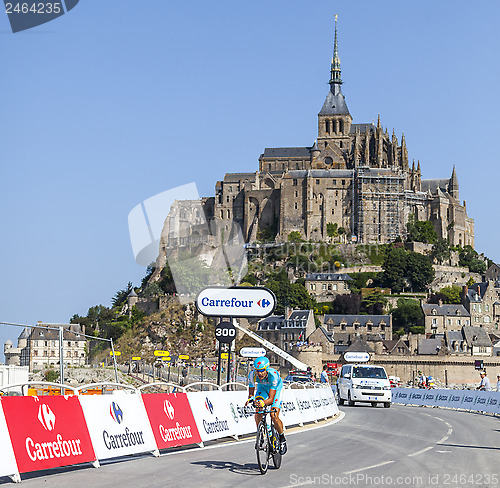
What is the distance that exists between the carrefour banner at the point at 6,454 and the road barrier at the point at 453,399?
88.3ft

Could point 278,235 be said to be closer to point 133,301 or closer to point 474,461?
point 133,301

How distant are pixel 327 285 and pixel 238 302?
111 m

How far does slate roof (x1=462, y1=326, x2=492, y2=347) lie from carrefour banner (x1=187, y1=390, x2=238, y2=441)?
101 meters

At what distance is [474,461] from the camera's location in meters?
15.1

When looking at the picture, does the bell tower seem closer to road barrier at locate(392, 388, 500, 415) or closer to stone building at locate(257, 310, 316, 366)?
stone building at locate(257, 310, 316, 366)

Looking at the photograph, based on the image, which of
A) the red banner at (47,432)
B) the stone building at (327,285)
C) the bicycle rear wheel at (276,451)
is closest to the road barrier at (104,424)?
the red banner at (47,432)

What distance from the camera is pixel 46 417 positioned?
1317 cm

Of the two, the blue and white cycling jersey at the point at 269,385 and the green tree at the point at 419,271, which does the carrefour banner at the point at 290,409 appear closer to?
the blue and white cycling jersey at the point at 269,385

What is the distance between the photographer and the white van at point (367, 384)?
36219 mm

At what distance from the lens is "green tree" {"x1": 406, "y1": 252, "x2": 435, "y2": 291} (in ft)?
439

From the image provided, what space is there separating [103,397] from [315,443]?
17.8 feet

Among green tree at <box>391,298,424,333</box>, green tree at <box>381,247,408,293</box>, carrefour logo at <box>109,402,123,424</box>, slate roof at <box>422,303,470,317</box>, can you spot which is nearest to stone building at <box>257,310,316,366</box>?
green tree at <box>391,298,424,333</box>

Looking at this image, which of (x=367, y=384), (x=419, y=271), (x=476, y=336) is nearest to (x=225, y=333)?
(x=367, y=384)

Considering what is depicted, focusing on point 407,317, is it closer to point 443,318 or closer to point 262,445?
point 443,318
